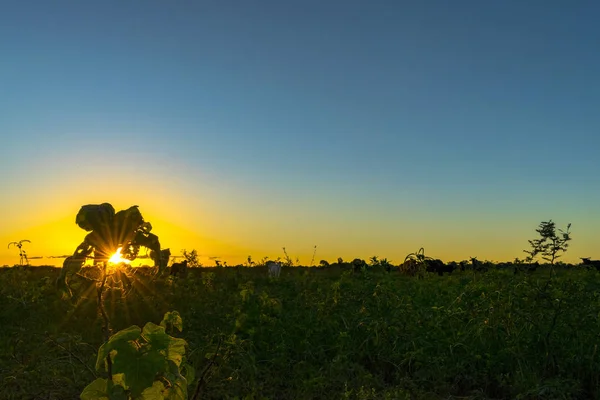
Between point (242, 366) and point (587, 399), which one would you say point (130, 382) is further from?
point (587, 399)

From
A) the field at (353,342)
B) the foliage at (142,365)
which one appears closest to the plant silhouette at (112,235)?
the foliage at (142,365)

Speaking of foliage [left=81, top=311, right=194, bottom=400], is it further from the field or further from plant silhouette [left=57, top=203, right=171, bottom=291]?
the field

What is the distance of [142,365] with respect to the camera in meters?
→ 3.42

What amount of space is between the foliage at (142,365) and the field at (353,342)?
66.1 inches

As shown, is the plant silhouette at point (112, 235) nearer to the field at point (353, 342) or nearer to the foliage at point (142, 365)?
the foliage at point (142, 365)

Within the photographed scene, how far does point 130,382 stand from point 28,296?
8.87m

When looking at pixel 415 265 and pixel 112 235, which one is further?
pixel 415 265

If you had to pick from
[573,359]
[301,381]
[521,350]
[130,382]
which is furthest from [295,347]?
[130,382]

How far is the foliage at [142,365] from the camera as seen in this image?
3.40m

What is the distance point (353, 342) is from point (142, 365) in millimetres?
4998

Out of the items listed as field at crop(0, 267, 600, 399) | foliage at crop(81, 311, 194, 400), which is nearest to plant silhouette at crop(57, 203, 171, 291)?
foliage at crop(81, 311, 194, 400)

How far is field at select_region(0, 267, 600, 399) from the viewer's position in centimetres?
663

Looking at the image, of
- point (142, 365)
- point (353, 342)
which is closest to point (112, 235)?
point (142, 365)

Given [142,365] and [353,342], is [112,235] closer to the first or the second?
[142,365]
